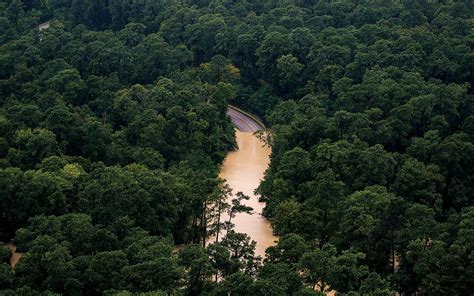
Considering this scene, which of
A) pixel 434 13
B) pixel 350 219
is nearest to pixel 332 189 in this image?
pixel 350 219

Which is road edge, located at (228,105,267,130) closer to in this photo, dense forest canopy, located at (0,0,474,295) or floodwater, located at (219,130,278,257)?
dense forest canopy, located at (0,0,474,295)

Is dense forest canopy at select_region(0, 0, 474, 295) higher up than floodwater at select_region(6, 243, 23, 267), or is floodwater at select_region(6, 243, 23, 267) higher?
dense forest canopy at select_region(0, 0, 474, 295)

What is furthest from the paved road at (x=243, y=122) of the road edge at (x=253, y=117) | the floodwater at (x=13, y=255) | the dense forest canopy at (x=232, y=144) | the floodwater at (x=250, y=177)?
the floodwater at (x=13, y=255)

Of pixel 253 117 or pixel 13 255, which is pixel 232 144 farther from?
pixel 13 255

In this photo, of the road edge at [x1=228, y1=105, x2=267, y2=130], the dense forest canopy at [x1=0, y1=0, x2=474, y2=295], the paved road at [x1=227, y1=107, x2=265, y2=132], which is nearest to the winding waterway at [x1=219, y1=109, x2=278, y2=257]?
the paved road at [x1=227, y1=107, x2=265, y2=132]

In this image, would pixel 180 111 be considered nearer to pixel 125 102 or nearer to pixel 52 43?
pixel 125 102

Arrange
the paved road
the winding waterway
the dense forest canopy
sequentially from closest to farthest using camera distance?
the dense forest canopy < the winding waterway < the paved road
